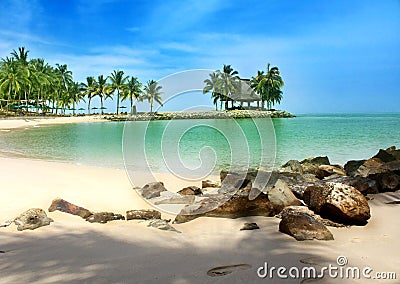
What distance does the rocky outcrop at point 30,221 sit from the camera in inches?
142

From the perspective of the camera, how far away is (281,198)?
4559 mm

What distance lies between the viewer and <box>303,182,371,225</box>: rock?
370cm

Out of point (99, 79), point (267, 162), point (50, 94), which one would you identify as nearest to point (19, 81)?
point (50, 94)

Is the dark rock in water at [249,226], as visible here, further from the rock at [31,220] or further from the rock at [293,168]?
the rock at [293,168]

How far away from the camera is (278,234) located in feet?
11.1

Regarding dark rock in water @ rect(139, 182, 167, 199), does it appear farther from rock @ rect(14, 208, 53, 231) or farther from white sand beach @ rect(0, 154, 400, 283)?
rock @ rect(14, 208, 53, 231)

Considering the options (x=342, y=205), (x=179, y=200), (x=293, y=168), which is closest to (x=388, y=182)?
(x=342, y=205)

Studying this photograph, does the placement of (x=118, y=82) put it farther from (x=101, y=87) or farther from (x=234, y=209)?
(x=234, y=209)

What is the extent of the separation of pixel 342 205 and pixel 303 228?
2.62 ft

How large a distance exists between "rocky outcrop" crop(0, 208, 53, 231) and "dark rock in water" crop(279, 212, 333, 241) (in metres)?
2.78

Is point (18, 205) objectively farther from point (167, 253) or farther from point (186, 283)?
point (186, 283)

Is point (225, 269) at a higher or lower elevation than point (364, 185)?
lower

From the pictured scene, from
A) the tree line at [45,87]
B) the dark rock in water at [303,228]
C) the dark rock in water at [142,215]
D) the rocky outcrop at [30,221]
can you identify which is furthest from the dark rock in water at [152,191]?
the tree line at [45,87]

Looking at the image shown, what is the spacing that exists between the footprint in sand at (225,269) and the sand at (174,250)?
0.09ft
